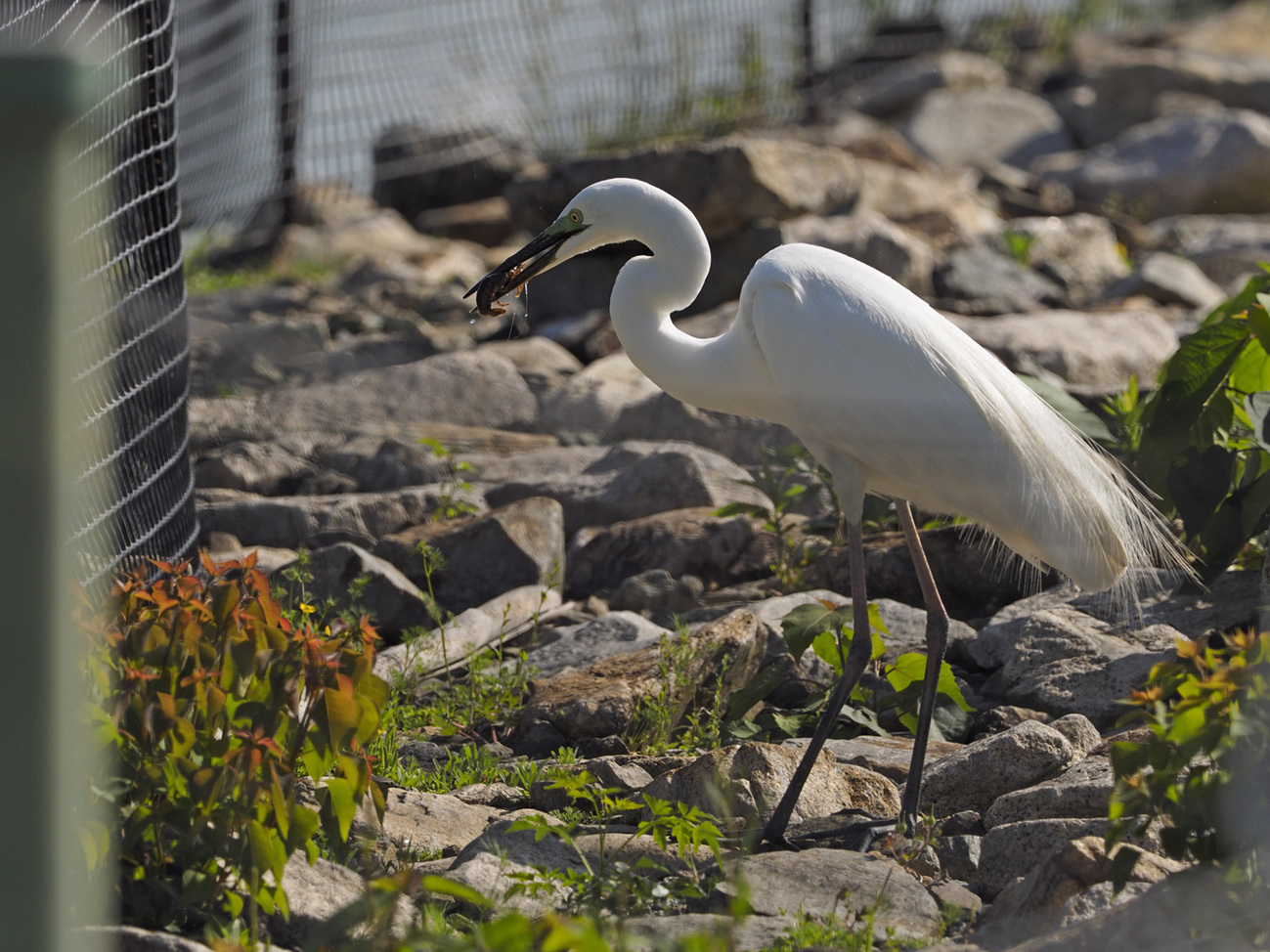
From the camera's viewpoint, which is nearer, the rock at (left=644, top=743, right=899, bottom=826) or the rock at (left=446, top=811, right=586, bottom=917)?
the rock at (left=446, top=811, right=586, bottom=917)

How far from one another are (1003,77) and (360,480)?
11273 mm

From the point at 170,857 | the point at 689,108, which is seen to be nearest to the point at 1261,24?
the point at 689,108

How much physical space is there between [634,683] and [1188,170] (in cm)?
907

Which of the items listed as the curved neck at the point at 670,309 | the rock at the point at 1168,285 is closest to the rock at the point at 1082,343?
the rock at the point at 1168,285

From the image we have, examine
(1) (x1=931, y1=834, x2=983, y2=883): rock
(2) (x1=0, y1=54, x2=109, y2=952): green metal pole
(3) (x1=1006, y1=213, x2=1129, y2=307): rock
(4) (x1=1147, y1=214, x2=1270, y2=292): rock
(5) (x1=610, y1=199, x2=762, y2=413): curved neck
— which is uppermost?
(2) (x1=0, y1=54, x2=109, y2=952): green metal pole

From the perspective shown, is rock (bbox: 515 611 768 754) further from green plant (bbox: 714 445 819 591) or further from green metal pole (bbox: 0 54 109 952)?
green metal pole (bbox: 0 54 109 952)

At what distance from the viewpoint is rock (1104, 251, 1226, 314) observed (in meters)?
7.82

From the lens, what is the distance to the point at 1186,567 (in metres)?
3.53

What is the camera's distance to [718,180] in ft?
25.3

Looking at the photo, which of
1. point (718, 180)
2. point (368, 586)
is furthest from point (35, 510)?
point (718, 180)

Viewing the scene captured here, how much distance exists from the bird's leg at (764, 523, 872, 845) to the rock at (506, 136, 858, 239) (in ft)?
14.5

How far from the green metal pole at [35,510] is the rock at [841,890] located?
1.51 meters

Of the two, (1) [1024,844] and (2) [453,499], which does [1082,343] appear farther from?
(1) [1024,844]

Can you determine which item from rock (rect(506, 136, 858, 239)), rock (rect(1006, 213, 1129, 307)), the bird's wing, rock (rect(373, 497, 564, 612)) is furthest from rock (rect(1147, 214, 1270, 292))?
the bird's wing
